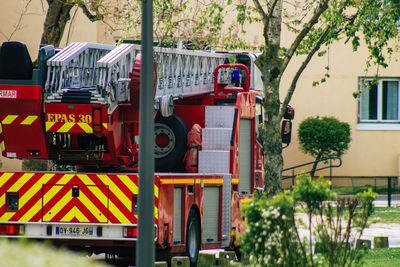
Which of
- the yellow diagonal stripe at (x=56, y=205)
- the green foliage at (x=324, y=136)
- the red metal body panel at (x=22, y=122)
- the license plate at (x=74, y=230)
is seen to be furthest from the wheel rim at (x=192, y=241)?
the green foliage at (x=324, y=136)

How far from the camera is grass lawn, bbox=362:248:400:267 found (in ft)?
A: 39.2

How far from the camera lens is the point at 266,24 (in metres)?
14.7

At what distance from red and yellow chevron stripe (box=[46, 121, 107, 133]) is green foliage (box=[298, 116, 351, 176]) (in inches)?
808

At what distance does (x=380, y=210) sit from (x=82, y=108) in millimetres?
15301

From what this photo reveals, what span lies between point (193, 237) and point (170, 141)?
182 centimetres

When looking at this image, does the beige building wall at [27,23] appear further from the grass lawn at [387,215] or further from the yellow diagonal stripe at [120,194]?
the yellow diagonal stripe at [120,194]

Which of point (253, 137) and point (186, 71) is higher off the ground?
point (186, 71)

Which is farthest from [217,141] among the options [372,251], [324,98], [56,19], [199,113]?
[324,98]

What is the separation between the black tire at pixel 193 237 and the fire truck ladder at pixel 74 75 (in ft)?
8.03

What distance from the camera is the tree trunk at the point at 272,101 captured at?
1494 centimetres

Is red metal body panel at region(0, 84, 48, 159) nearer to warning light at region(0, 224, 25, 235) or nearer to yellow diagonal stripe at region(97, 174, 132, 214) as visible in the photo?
warning light at region(0, 224, 25, 235)

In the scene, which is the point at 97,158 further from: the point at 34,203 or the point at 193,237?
the point at 193,237

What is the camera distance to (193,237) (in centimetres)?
1312

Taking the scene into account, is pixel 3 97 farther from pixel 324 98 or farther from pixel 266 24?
pixel 324 98
